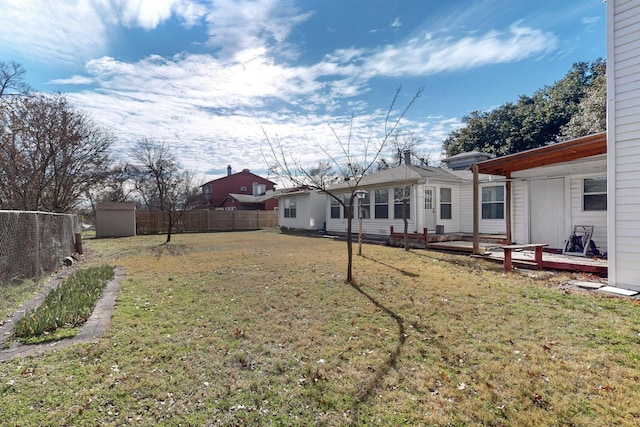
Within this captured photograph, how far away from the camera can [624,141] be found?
5.43 meters

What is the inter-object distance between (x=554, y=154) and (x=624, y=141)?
82.9 inches

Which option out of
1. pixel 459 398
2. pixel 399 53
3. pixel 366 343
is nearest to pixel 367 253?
pixel 399 53

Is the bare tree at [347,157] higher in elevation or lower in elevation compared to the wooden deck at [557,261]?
higher

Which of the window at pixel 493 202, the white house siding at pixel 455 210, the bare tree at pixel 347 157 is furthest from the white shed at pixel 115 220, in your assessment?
the window at pixel 493 202

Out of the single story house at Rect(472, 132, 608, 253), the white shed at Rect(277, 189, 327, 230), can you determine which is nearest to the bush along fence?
the single story house at Rect(472, 132, 608, 253)

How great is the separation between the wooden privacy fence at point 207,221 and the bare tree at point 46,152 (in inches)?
214

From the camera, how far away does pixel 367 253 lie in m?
11.0

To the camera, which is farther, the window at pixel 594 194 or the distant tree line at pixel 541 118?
the distant tree line at pixel 541 118

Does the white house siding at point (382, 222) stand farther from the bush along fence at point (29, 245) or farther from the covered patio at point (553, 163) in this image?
the bush along fence at point (29, 245)

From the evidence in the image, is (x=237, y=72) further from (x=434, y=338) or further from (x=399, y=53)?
(x=434, y=338)

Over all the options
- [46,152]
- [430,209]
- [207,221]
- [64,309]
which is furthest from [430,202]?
[207,221]

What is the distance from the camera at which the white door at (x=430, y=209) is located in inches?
551

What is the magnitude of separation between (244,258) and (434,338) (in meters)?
7.65

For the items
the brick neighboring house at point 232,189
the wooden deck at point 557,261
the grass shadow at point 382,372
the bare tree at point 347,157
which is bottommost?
the grass shadow at point 382,372
